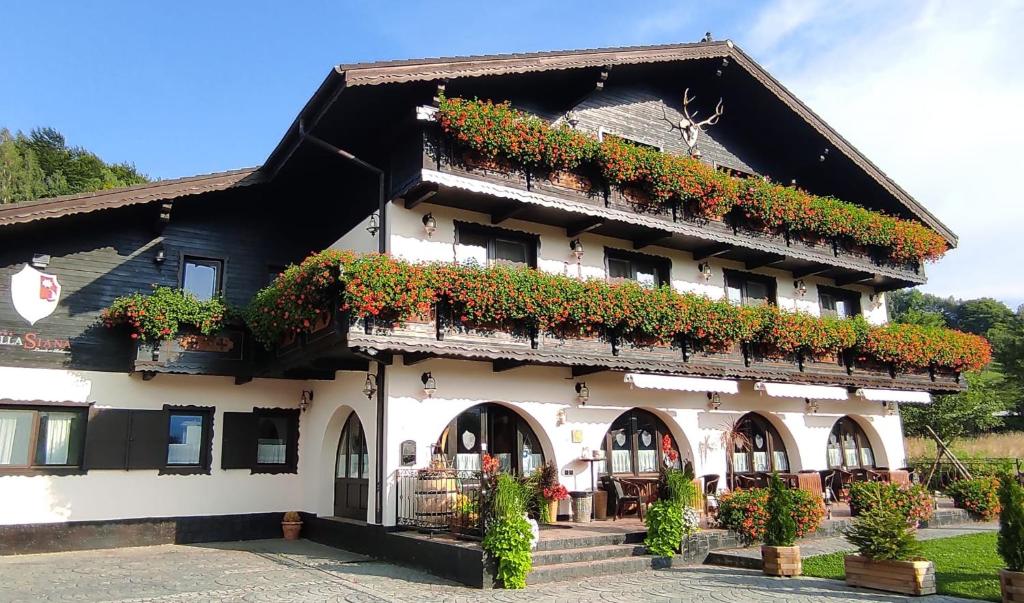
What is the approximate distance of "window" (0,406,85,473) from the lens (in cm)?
1391

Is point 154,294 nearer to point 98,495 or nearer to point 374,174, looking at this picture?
point 98,495

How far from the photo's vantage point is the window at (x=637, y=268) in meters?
17.5

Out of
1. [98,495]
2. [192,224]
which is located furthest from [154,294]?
[98,495]

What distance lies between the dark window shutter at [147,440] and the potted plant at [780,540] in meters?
11.7

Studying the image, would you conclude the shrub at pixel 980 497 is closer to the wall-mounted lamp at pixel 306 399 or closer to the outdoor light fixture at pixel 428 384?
the outdoor light fixture at pixel 428 384

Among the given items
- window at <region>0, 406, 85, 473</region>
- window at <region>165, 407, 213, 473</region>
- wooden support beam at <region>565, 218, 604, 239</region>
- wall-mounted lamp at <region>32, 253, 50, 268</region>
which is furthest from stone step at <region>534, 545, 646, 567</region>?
wall-mounted lamp at <region>32, 253, 50, 268</region>

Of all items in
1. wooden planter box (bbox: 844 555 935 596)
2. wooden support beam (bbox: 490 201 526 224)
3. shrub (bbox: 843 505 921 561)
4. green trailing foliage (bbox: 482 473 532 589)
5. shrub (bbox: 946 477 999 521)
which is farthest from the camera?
shrub (bbox: 946 477 999 521)

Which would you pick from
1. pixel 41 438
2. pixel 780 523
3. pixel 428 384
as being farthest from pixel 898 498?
pixel 41 438

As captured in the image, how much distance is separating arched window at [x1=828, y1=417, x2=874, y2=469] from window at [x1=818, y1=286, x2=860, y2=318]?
3.22 m

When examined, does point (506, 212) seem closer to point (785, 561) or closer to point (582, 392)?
point (582, 392)

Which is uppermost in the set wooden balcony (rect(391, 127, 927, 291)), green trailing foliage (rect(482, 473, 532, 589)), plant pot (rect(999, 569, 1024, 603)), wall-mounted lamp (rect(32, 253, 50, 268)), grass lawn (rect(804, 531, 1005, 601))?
wooden balcony (rect(391, 127, 927, 291))

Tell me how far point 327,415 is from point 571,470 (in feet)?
17.5

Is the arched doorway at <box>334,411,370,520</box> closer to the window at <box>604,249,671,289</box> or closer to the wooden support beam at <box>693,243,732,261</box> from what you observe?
the window at <box>604,249,671,289</box>

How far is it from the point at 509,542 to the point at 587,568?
174 cm
